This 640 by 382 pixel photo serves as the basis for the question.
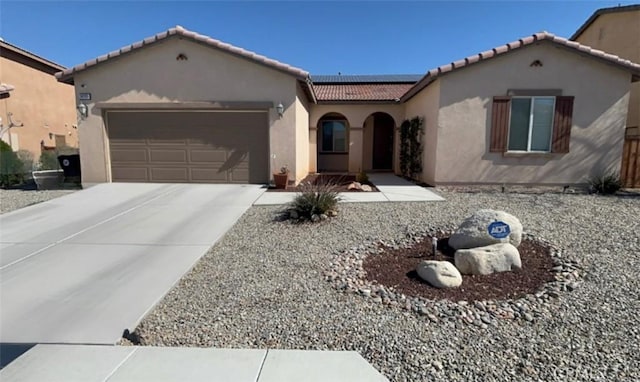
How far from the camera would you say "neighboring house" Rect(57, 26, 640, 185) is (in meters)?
9.69

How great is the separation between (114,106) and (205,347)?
34.3 ft

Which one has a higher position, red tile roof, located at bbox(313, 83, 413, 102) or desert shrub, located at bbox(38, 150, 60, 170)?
red tile roof, located at bbox(313, 83, 413, 102)

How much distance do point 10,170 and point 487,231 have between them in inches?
569

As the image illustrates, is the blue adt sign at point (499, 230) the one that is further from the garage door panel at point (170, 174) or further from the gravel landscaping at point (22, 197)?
the gravel landscaping at point (22, 197)

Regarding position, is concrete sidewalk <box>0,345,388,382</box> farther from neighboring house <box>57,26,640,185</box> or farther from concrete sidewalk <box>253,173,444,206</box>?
neighboring house <box>57,26,640,185</box>

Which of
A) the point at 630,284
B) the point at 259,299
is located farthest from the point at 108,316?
the point at 630,284

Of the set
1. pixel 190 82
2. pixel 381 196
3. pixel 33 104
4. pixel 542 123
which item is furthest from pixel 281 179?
pixel 33 104

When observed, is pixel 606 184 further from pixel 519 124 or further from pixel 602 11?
pixel 602 11

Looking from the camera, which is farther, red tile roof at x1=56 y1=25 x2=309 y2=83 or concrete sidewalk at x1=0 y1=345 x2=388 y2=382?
red tile roof at x1=56 y1=25 x2=309 y2=83

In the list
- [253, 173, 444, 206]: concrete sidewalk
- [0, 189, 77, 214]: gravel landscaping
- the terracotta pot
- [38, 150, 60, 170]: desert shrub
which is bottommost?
[0, 189, 77, 214]: gravel landscaping

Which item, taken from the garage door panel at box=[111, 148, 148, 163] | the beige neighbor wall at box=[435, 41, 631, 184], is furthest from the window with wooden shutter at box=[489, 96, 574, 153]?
the garage door panel at box=[111, 148, 148, 163]

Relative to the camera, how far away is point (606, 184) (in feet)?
31.1

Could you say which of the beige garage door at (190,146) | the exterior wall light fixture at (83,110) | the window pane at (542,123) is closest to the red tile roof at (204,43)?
the exterior wall light fixture at (83,110)

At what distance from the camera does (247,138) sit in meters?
10.9
